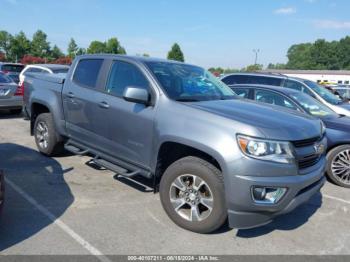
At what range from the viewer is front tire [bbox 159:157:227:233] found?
12.5ft

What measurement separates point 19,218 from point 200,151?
7.16ft

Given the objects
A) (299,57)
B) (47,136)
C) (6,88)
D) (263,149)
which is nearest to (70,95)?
(47,136)

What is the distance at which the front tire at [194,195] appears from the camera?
381 centimetres

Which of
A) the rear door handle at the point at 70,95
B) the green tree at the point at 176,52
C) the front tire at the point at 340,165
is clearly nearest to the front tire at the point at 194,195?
the rear door handle at the point at 70,95

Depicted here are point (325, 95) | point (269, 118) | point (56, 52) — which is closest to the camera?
point (269, 118)

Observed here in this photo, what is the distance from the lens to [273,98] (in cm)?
729

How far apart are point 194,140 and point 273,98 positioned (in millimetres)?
3905

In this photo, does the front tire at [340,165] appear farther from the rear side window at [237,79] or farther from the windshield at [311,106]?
the rear side window at [237,79]

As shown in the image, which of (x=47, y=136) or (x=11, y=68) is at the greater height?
(x=11, y=68)

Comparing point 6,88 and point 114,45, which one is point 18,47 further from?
point 6,88

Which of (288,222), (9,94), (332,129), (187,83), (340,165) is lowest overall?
(288,222)

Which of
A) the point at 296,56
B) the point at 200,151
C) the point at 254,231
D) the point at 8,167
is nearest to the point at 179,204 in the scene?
the point at 200,151

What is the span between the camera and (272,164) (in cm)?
356

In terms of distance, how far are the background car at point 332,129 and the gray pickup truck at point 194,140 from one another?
1.75 meters
